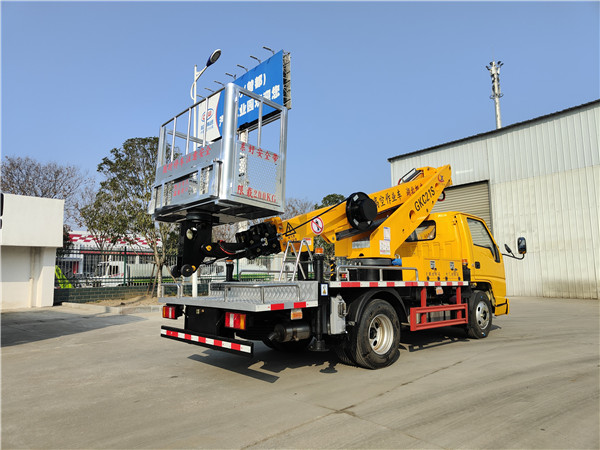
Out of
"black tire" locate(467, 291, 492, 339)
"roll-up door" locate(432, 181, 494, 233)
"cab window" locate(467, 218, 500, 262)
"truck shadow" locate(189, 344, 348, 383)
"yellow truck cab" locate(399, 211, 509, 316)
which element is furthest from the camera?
"roll-up door" locate(432, 181, 494, 233)

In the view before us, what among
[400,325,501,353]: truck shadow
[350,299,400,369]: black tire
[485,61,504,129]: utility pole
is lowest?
[400,325,501,353]: truck shadow

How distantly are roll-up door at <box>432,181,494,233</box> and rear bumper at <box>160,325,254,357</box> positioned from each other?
18.8 m

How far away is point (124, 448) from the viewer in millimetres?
3355

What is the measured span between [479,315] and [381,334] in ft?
10.5

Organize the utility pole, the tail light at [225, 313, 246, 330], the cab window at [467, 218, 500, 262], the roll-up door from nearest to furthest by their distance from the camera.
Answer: the tail light at [225, 313, 246, 330] < the cab window at [467, 218, 500, 262] < the roll-up door < the utility pole

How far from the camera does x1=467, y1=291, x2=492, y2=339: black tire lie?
26.5ft

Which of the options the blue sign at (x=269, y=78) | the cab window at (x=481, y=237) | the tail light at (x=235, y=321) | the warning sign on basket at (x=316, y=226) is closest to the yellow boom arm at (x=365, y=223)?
the warning sign on basket at (x=316, y=226)

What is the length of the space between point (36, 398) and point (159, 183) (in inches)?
123

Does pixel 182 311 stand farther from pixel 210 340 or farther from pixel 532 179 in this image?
pixel 532 179

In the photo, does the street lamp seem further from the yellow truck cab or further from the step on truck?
the yellow truck cab

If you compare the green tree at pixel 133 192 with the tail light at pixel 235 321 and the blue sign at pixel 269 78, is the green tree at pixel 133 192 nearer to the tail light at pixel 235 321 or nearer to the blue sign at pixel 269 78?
the blue sign at pixel 269 78

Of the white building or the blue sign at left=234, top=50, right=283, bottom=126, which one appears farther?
the white building

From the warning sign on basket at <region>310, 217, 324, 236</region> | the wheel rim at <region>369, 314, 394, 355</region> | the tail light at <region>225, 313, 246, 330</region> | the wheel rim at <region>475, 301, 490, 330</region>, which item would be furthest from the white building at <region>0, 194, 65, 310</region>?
the wheel rim at <region>475, 301, 490, 330</region>

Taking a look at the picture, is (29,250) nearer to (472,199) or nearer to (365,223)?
(365,223)
